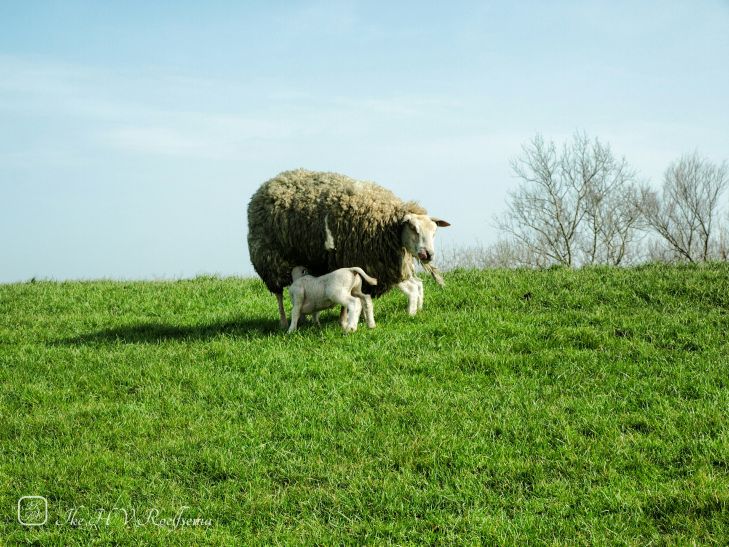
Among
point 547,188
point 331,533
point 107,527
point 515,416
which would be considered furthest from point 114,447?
point 547,188

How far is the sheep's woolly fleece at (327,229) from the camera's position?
11273 mm

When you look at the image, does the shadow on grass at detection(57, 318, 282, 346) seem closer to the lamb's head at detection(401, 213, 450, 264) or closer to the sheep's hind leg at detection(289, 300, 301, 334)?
the sheep's hind leg at detection(289, 300, 301, 334)

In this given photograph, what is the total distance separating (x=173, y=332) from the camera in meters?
12.3

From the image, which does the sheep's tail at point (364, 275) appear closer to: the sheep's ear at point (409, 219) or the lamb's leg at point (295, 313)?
the lamb's leg at point (295, 313)

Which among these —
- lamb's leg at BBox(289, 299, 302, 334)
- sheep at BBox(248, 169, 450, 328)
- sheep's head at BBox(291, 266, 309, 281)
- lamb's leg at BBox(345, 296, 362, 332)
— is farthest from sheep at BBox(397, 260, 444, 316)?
lamb's leg at BBox(289, 299, 302, 334)

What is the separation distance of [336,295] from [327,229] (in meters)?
1.17

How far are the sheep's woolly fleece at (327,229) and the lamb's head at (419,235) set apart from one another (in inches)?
6.8

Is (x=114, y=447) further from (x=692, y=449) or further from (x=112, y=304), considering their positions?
(x=112, y=304)

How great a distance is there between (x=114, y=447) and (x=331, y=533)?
2.87m

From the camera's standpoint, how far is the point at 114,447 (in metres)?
7.52

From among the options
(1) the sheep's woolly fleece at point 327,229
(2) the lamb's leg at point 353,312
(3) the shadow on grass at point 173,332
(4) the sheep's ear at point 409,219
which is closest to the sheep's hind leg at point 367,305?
(2) the lamb's leg at point 353,312

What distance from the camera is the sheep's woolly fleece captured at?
37.0 ft

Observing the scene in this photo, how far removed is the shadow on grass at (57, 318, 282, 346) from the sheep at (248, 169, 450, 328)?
1.89 ft

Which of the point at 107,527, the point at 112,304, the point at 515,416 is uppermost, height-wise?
the point at 112,304
